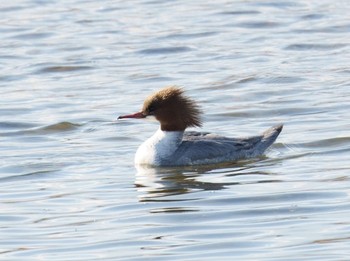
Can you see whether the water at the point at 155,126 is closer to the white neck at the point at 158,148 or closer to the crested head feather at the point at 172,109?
the white neck at the point at 158,148

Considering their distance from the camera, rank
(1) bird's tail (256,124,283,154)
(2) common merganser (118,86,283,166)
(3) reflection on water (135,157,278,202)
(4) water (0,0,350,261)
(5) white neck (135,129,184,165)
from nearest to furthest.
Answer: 1. (4) water (0,0,350,261)
2. (3) reflection on water (135,157,278,202)
3. (5) white neck (135,129,184,165)
4. (2) common merganser (118,86,283,166)
5. (1) bird's tail (256,124,283,154)

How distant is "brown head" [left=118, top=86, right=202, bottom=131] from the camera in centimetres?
1369

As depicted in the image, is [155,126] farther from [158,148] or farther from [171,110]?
[158,148]

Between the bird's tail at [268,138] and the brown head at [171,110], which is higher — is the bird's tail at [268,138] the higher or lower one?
the lower one

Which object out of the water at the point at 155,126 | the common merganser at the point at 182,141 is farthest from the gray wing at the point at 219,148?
the water at the point at 155,126

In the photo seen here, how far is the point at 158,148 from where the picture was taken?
44.1 feet

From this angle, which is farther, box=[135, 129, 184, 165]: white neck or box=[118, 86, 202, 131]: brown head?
box=[118, 86, 202, 131]: brown head

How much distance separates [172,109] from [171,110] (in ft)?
0.06

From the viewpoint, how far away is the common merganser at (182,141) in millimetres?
13445

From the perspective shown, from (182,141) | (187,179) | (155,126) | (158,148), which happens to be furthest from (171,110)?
(155,126)

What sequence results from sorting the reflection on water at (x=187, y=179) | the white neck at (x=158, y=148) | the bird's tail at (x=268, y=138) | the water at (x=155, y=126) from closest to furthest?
1. the water at (x=155, y=126)
2. the reflection on water at (x=187, y=179)
3. the white neck at (x=158, y=148)
4. the bird's tail at (x=268, y=138)

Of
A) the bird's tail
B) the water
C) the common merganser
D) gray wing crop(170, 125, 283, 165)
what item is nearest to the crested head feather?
the common merganser

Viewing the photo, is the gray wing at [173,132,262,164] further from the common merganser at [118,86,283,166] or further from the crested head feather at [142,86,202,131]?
the crested head feather at [142,86,202,131]

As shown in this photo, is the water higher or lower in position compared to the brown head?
lower
